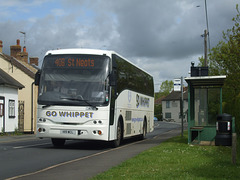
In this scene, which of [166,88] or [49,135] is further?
[166,88]

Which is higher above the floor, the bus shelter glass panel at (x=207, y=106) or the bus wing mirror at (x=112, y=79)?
the bus wing mirror at (x=112, y=79)

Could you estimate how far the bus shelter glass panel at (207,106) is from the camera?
21391mm

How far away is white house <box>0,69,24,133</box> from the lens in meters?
36.9

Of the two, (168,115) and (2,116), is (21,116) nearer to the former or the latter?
(2,116)

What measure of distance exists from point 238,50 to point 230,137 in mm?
16317

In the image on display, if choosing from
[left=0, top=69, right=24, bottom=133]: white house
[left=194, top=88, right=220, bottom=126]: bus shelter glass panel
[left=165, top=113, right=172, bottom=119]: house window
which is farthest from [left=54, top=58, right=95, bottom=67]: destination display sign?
[left=165, top=113, right=172, bottom=119]: house window

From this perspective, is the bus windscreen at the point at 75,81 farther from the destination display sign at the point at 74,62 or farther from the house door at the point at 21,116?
the house door at the point at 21,116

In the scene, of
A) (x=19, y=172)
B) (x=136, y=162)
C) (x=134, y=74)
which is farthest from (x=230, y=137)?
(x=134, y=74)

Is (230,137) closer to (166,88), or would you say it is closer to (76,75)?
(76,75)

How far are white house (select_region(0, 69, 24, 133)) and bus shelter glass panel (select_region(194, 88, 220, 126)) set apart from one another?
19497 millimetres

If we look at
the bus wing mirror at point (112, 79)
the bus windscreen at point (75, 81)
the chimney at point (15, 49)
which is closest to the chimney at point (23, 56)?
the chimney at point (15, 49)

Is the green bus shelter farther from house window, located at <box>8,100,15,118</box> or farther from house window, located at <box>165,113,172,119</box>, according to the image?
house window, located at <box>165,113,172,119</box>

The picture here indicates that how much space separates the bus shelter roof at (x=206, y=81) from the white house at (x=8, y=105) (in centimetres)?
2014

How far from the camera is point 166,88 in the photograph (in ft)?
484
